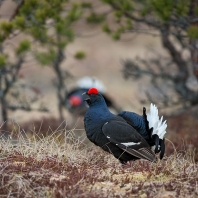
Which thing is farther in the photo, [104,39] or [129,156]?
[104,39]

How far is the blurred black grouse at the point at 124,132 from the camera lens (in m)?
5.63

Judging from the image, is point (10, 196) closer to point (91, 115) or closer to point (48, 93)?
point (91, 115)

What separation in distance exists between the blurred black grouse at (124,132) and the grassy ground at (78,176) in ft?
0.96

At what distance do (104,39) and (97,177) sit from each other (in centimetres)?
2871

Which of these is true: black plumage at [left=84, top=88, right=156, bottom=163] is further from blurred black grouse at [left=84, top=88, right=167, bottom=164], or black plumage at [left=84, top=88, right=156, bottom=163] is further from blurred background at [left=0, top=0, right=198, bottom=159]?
blurred background at [left=0, top=0, right=198, bottom=159]

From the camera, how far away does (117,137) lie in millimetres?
5652

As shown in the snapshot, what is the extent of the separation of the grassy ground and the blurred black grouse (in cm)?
29

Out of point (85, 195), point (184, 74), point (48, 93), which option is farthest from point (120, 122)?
point (48, 93)

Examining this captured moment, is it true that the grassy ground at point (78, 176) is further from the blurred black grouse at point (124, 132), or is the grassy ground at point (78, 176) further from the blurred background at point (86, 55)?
the blurred background at point (86, 55)

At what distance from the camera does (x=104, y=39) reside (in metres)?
33.0

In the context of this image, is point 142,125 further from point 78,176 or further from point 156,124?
point 78,176

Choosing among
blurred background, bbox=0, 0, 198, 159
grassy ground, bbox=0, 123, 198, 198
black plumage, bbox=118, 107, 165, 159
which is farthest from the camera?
blurred background, bbox=0, 0, 198, 159

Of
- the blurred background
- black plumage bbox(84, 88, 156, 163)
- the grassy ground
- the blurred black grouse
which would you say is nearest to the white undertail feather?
the blurred black grouse

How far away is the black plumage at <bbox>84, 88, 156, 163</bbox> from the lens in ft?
18.4
